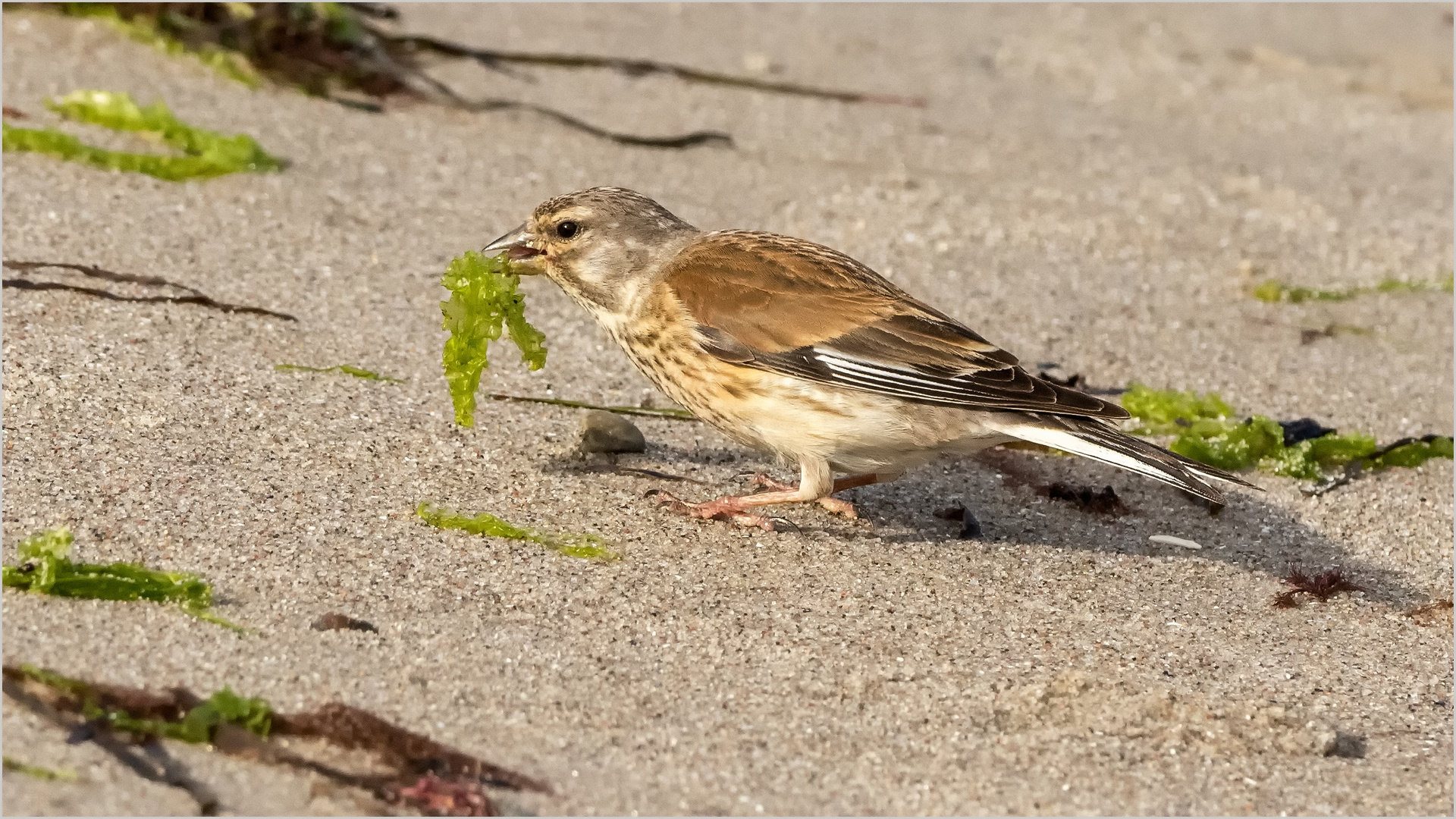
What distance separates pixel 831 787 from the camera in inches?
134

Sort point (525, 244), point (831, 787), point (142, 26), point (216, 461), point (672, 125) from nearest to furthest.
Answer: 1. point (831, 787)
2. point (216, 461)
3. point (525, 244)
4. point (142, 26)
5. point (672, 125)

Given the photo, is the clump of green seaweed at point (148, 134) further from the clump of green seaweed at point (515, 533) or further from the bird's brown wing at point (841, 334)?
the clump of green seaweed at point (515, 533)

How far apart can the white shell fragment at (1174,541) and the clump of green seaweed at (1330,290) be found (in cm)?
223

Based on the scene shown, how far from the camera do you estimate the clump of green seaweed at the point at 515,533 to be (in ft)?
14.5

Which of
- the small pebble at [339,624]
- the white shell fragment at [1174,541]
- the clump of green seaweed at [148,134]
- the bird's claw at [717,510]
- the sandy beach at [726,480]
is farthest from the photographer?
the clump of green seaweed at [148,134]

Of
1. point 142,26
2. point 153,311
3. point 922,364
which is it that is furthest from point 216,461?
point 142,26

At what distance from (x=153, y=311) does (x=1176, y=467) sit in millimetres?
3258

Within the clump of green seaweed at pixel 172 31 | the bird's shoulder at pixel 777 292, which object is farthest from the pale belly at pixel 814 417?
the clump of green seaweed at pixel 172 31

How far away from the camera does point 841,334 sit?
4859mm

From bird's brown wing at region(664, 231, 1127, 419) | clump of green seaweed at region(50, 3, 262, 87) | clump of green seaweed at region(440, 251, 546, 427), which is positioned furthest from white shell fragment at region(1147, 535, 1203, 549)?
clump of green seaweed at region(50, 3, 262, 87)

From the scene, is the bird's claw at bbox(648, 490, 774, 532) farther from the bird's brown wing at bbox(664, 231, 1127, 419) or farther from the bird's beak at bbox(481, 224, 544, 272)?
the bird's beak at bbox(481, 224, 544, 272)

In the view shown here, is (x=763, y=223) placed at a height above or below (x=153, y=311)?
above

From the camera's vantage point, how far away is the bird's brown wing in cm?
474

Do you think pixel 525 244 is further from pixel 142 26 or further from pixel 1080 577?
pixel 142 26
